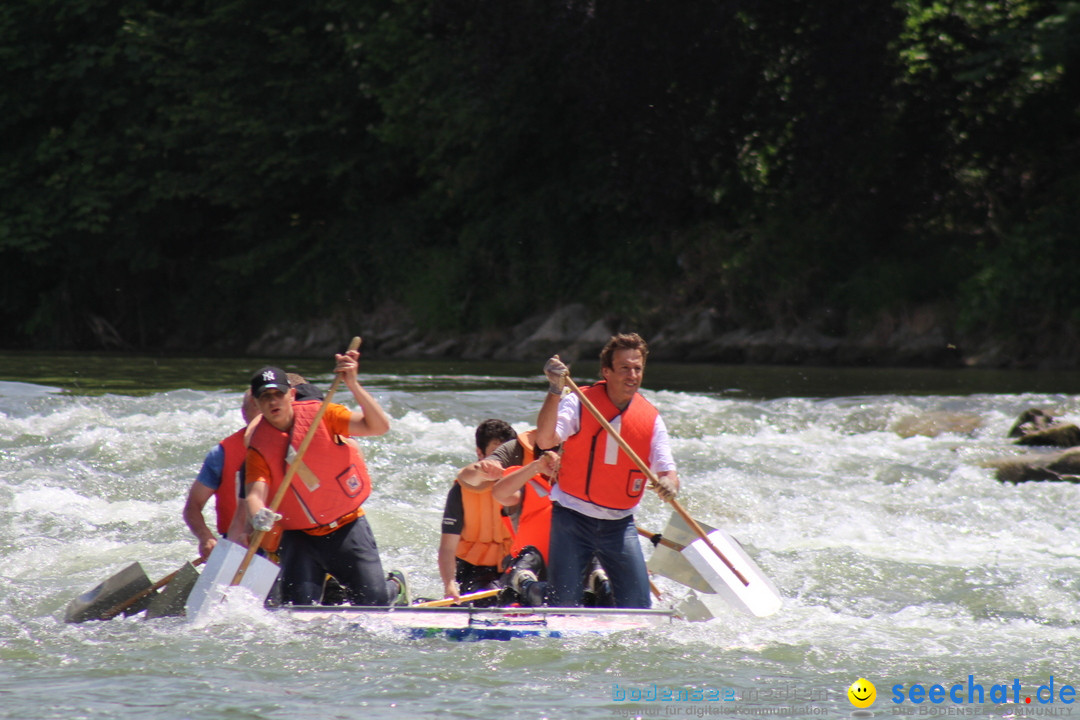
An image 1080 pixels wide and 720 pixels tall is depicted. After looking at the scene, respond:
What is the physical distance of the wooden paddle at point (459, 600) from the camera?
17.0 feet

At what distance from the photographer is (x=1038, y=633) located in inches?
216

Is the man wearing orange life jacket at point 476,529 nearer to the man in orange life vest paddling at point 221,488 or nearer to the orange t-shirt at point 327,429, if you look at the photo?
the orange t-shirt at point 327,429

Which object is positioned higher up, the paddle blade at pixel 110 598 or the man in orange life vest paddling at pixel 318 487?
the man in orange life vest paddling at pixel 318 487

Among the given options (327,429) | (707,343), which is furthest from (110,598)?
(707,343)

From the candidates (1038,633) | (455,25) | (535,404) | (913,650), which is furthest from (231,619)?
(455,25)

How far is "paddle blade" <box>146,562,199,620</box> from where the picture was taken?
5.43m

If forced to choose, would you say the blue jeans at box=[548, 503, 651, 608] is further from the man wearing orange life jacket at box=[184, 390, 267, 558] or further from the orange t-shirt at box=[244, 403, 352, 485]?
the man wearing orange life jacket at box=[184, 390, 267, 558]

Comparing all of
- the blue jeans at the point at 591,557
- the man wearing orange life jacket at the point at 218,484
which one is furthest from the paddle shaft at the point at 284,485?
the blue jeans at the point at 591,557

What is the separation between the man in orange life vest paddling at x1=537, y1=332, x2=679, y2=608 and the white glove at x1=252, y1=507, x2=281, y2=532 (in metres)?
1.11

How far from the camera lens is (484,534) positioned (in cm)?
562

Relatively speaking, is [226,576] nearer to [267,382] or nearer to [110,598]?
[110,598]

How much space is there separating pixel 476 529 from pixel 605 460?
894mm


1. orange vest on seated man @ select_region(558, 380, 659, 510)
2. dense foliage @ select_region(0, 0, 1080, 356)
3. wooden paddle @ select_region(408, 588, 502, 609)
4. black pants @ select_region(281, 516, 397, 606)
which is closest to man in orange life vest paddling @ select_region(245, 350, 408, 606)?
black pants @ select_region(281, 516, 397, 606)

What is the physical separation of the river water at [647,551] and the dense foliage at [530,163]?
456cm
